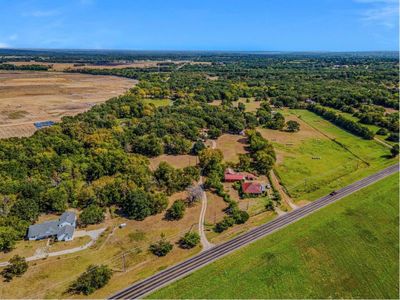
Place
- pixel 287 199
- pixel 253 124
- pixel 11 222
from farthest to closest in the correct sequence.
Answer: pixel 253 124 < pixel 287 199 < pixel 11 222

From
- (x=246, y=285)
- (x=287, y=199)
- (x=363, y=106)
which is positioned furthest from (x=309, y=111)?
(x=246, y=285)

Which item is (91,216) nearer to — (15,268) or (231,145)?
(15,268)

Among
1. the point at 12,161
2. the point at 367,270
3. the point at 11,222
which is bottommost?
the point at 367,270

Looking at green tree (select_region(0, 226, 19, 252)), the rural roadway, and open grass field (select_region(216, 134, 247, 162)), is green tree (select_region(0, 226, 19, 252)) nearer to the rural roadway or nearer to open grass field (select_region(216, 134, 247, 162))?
the rural roadway

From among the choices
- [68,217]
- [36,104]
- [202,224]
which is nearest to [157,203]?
[202,224]

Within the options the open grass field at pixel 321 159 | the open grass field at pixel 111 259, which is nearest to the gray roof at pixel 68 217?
the open grass field at pixel 111 259

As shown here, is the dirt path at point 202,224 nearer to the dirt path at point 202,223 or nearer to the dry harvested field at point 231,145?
the dirt path at point 202,223

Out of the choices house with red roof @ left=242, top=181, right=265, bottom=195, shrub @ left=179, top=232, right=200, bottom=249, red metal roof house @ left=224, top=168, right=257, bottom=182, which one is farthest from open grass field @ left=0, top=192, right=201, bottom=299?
red metal roof house @ left=224, top=168, right=257, bottom=182

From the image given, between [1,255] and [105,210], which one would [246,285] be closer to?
[105,210]
